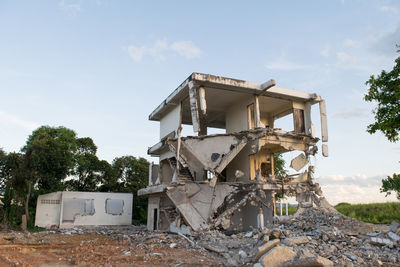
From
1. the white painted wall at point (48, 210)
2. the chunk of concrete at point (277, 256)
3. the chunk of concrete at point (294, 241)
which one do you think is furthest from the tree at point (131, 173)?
the chunk of concrete at point (277, 256)

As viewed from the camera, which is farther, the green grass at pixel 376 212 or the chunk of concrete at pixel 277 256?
the green grass at pixel 376 212

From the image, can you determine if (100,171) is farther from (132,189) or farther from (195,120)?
(195,120)

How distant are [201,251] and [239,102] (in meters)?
11.1

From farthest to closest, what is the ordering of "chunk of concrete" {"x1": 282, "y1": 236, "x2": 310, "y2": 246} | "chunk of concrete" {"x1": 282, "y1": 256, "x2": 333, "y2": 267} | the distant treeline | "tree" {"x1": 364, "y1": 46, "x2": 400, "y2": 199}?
the distant treeline
"tree" {"x1": 364, "y1": 46, "x2": 400, "y2": 199}
"chunk of concrete" {"x1": 282, "y1": 236, "x2": 310, "y2": 246}
"chunk of concrete" {"x1": 282, "y1": 256, "x2": 333, "y2": 267}

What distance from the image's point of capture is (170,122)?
21250 millimetres

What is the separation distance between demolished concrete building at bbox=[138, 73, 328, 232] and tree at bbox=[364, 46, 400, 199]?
14.6ft

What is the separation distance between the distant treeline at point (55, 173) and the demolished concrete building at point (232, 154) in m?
8.06

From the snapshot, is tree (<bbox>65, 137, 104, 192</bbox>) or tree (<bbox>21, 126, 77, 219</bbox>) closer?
tree (<bbox>21, 126, 77, 219</bbox>)

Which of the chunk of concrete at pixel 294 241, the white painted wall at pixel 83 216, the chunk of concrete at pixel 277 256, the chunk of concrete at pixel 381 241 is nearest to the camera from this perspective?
the chunk of concrete at pixel 277 256

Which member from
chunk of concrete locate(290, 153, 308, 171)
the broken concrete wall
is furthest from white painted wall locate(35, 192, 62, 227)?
chunk of concrete locate(290, 153, 308, 171)

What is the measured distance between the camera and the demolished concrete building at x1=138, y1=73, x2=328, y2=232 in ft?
53.1

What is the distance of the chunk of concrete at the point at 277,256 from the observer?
7.54 metres

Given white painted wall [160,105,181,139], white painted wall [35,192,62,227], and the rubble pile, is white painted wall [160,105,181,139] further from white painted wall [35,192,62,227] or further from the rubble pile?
white painted wall [35,192,62,227]

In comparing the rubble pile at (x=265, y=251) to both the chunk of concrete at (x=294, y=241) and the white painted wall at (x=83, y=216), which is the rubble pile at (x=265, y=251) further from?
the white painted wall at (x=83, y=216)
